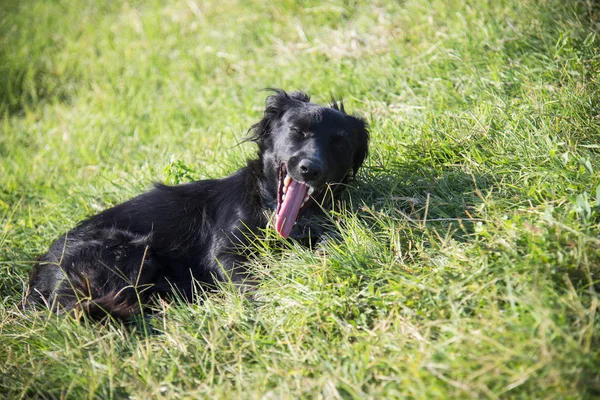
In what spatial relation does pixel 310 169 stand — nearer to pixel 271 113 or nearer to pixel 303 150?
pixel 303 150

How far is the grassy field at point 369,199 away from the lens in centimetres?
262

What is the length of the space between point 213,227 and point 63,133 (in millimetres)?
3387

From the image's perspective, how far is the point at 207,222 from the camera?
13.5 ft

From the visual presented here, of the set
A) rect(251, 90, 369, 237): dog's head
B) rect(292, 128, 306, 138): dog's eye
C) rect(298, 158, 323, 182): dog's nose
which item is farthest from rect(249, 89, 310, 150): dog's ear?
rect(298, 158, 323, 182): dog's nose

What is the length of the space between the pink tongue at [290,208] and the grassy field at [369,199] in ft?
0.54

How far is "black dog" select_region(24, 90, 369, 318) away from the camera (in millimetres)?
3695

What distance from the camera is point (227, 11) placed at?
7543 mm

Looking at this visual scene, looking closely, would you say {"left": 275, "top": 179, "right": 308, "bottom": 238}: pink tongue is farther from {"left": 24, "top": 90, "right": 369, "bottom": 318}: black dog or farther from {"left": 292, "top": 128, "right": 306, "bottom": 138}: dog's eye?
{"left": 292, "top": 128, "right": 306, "bottom": 138}: dog's eye

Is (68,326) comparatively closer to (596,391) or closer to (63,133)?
(596,391)

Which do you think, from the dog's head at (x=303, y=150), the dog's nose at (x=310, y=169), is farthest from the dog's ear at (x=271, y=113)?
the dog's nose at (x=310, y=169)

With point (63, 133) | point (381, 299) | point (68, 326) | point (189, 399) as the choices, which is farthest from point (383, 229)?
point (63, 133)

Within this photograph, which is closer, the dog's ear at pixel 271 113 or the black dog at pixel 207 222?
the black dog at pixel 207 222

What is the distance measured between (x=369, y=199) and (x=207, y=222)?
1.12 meters

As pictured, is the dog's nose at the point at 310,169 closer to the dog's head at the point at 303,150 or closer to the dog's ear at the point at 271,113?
the dog's head at the point at 303,150
